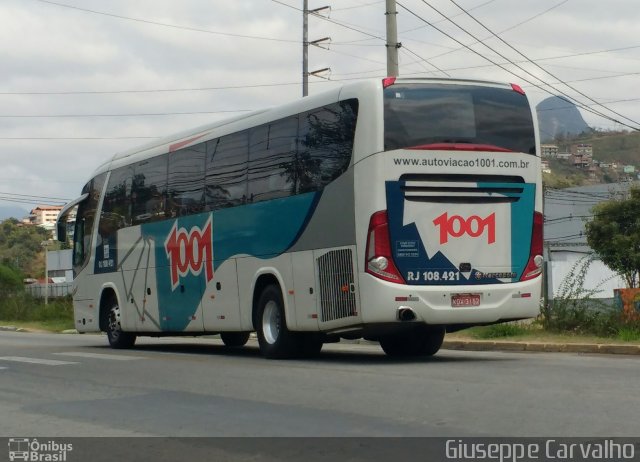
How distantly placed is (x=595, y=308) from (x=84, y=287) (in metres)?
10.6

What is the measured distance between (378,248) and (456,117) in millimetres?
2165

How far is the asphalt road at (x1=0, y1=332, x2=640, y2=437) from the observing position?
9281 millimetres

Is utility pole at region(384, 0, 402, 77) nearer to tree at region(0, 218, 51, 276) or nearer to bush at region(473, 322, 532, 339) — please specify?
bush at region(473, 322, 532, 339)

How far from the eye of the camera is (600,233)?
6159cm

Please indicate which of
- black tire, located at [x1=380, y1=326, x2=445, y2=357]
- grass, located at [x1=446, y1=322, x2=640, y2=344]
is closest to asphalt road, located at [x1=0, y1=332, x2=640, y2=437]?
black tire, located at [x1=380, y1=326, x2=445, y2=357]

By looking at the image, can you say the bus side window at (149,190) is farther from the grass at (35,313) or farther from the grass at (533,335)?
the grass at (35,313)

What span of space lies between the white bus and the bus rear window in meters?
0.02

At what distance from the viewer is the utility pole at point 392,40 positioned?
24281mm

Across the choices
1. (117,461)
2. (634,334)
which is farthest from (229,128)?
(117,461)

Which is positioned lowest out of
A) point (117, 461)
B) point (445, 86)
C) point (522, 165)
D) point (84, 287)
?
point (117, 461)

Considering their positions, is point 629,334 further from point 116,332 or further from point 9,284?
point 9,284

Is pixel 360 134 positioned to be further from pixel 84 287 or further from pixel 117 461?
pixel 84 287

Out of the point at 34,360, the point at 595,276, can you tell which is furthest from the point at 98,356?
the point at 595,276

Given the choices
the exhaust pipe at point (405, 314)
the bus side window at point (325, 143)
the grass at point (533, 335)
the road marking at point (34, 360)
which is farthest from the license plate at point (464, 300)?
the road marking at point (34, 360)
